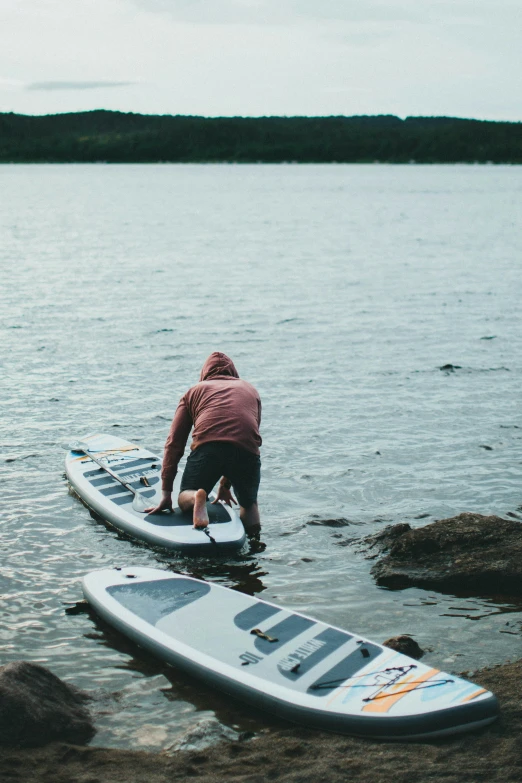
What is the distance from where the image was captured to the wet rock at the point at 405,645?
6863 millimetres

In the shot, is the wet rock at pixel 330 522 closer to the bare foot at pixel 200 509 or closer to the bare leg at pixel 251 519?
the bare leg at pixel 251 519

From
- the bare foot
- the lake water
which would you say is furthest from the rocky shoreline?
the bare foot

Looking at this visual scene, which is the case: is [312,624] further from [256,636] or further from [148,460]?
[148,460]

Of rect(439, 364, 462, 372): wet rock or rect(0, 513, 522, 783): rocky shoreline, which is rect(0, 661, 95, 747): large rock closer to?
rect(0, 513, 522, 783): rocky shoreline

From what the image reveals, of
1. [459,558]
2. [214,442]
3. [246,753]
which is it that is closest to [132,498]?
[214,442]

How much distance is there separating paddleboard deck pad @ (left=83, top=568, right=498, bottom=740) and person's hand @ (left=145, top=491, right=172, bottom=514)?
1.62 metres

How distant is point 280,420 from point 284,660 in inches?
324

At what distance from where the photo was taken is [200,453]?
30.7 feet

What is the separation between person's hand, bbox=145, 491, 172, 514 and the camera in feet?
32.2

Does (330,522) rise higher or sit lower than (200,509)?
lower

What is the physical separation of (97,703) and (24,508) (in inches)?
181

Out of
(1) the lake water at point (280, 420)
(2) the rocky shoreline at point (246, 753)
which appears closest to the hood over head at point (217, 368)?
(1) the lake water at point (280, 420)

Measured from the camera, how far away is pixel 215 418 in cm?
930

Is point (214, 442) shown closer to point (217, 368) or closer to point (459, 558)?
point (217, 368)
